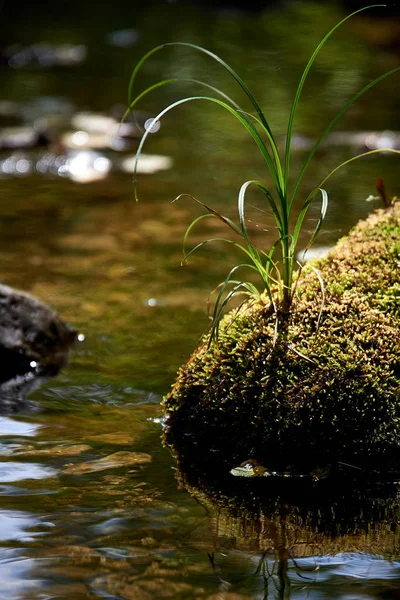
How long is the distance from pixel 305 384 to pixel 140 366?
1202 mm

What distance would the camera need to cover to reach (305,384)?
2652 millimetres

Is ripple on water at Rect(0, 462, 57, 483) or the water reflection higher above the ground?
ripple on water at Rect(0, 462, 57, 483)

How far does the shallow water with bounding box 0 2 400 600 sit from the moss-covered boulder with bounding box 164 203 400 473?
0.19 metres

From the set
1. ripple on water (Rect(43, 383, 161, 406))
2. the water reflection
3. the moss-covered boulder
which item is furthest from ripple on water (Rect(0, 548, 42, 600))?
ripple on water (Rect(43, 383, 161, 406))

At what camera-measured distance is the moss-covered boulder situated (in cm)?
261

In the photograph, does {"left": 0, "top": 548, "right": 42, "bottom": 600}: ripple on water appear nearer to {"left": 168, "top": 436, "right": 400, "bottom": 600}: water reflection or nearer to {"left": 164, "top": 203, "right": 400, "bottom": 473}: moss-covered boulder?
{"left": 168, "top": 436, "right": 400, "bottom": 600}: water reflection

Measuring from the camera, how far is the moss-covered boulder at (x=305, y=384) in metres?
2.61

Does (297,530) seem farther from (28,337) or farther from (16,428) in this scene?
(28,337)

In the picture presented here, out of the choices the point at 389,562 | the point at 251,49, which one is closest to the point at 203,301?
the point at 389,562

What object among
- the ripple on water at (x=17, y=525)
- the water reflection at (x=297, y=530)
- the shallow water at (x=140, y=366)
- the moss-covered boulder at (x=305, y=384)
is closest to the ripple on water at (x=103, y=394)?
the shallow water at (x=140, y=366)

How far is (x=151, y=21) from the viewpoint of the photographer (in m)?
17.2

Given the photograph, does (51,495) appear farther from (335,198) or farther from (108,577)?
(335,198)

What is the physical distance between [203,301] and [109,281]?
642 mm

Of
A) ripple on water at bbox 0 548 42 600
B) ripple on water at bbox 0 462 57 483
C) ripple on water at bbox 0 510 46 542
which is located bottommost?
ripple on water at bbox 0 548 42 600
